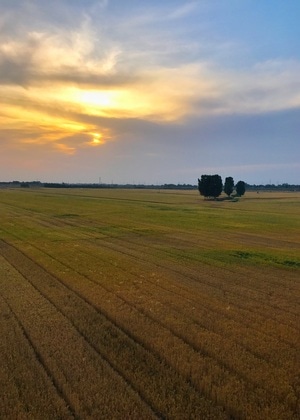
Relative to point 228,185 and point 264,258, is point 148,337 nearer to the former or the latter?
point 264,258

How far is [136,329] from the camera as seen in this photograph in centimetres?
1017

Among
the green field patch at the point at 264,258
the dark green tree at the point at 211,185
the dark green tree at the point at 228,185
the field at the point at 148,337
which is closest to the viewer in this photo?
the field at the point at 148,337

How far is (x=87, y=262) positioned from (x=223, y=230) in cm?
1786

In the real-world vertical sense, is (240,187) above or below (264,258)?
above

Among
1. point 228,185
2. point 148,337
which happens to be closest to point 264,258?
point 148,337

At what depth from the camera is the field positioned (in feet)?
22.6

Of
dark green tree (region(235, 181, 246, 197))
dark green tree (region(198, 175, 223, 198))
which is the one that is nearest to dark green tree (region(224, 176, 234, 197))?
dark green tree (region(235, 181, 246, 197))

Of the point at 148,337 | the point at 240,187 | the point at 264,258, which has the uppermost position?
the point at 240,187

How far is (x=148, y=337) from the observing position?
379 inches

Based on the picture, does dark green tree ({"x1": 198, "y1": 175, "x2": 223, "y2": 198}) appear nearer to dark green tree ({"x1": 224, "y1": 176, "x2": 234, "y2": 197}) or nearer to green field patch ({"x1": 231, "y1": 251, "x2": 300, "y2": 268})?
dark green tree ({"x1": 224, "y1": 176, "x2": 234, "y2": 197})

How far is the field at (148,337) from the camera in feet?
22.6

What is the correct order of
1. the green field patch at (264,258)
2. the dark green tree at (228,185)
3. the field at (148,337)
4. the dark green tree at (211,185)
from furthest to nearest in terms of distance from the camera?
the dark green tree at (228,185), the dark green tree at (211,185), the green field patch at (264,258), the field at (148,337)

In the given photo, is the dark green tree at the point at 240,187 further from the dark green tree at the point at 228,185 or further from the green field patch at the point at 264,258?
the green field patch at the point at 264,258

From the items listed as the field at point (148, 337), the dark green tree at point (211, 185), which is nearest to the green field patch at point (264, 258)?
the field at point (148, 337)
